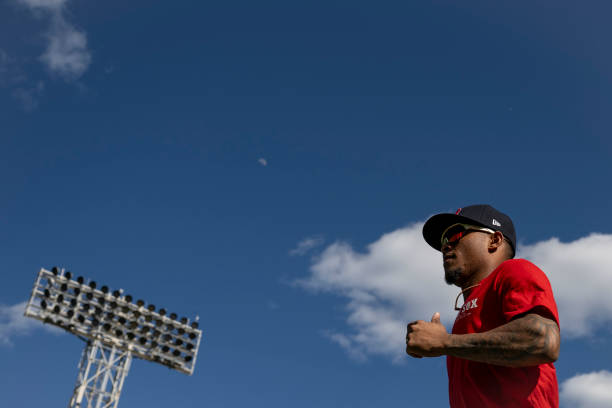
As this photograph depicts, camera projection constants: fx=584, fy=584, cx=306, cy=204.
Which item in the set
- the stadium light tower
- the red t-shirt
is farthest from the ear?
the stadium light tower

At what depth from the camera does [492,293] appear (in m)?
3.07

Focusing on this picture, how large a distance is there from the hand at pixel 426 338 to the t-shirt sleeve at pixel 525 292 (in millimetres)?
327

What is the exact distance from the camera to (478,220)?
3.59 m

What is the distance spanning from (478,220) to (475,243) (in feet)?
0.47

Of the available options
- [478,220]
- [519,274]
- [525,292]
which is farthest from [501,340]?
[478,220]

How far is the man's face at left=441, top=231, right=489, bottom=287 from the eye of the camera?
3.56m

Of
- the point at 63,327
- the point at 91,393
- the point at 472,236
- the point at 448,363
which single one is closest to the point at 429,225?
the point at 472,236

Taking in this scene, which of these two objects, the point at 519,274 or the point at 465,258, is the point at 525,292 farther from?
the point at 465,258

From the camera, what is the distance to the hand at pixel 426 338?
2.79 metres

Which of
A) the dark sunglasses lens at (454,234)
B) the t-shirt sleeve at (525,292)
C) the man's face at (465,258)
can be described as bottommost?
the t-shirt sleeve at (525,292)

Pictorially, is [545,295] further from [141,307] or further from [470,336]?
[141,307]

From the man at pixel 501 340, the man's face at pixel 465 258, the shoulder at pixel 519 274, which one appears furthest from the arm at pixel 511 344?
the man's face at pixel 465 258

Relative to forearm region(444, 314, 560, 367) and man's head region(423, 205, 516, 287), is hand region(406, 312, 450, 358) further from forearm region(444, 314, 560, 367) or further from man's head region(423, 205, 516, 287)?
man's head region(423, 205, 516, 287)

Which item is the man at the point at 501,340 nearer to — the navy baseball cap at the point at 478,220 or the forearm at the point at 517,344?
the forearm at the point at 517,344
